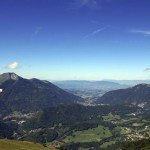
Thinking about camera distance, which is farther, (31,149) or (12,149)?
(31,149)

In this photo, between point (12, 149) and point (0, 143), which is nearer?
point (12, 149)
